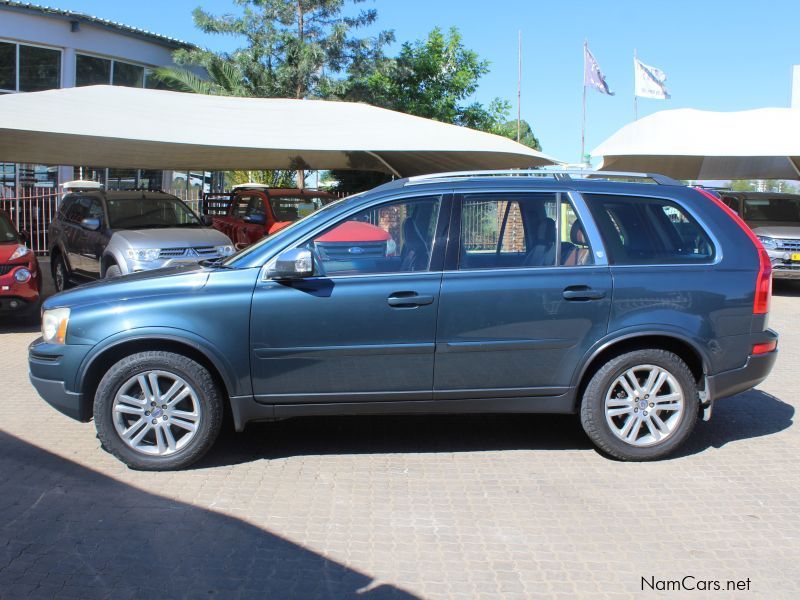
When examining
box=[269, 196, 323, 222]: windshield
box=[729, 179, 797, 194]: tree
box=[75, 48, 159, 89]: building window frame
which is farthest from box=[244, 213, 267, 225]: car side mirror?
box=[729, 179, 797, 194]: tree

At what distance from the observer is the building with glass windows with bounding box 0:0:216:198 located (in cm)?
1944

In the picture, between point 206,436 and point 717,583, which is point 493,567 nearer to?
point 717,583

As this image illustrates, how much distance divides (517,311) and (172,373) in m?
2.16

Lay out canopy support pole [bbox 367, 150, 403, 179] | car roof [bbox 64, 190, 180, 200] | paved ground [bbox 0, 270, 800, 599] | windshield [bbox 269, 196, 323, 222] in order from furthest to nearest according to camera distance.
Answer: windshield [bbox 269, 196, 323, 222] < canopy support pole [bbox 367, 150, 403, 179] < car roof [bbox 64, 190, 180, 200] < paved ground [bbox 0, 270, 800, 599]

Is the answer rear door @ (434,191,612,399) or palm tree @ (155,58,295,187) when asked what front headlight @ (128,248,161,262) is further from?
palm tree @ (155,58,295,187)

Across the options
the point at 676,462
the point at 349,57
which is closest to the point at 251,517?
the point at 676,462

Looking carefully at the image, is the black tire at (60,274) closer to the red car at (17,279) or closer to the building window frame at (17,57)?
the red car at (17,279)

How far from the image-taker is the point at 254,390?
4.77 meters

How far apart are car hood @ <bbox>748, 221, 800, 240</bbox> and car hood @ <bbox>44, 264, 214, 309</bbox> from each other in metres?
11.8

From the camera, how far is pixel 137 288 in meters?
4.82

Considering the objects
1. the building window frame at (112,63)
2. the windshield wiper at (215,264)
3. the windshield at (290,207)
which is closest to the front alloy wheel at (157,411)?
the windshield wiper at (215,264)

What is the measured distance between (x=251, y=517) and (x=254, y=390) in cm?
86

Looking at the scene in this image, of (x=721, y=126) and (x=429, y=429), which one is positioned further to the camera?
(x=721, y=126)

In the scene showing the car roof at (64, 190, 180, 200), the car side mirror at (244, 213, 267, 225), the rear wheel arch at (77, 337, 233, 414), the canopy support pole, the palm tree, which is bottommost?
the rear wheel arch at (77, 337, 233, 414)
